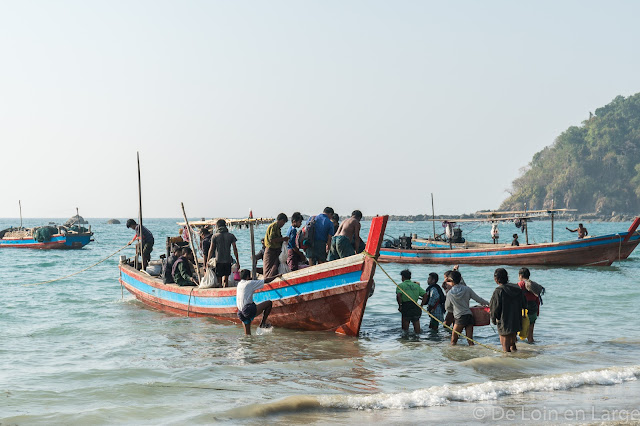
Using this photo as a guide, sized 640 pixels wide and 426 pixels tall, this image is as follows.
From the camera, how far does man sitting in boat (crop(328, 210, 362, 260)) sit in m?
12.8

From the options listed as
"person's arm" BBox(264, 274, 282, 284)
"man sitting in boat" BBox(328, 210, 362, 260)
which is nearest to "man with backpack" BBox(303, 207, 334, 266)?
"man sitting in boat" BBox(328, 210, 362, 260)

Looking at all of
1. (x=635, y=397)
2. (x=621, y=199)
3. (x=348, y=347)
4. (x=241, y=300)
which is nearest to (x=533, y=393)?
(x=635, y=397)

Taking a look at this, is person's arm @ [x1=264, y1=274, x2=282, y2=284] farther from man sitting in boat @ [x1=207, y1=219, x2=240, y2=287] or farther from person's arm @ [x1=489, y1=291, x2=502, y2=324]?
person's arm @ [x1=489, y1=291, x2=502, y2=324]

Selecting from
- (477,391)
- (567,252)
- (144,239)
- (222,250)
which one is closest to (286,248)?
(222,250)

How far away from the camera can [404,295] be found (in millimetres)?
12664

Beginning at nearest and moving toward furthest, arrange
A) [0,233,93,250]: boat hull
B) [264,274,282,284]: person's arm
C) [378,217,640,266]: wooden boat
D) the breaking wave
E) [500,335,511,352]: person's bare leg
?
the breaking wave
[500,335,511,352]: person's bare leg
[264,274,282,284]: person's arm
[378,217,640,266]: wooden boat
[0,233,93,250]: boat hull

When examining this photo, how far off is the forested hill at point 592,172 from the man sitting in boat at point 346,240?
15964cm

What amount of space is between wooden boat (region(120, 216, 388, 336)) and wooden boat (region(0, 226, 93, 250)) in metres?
41.8

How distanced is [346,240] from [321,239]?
2.37ft

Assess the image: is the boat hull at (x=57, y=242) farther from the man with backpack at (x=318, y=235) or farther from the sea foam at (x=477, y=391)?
the sea foam at (x=477, y=391)

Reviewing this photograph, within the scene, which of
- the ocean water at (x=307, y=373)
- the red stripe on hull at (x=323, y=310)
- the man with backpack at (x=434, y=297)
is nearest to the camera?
the ocean water at (x=307, y=373)

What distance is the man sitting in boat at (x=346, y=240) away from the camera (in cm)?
1283

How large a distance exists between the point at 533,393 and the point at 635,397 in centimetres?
128

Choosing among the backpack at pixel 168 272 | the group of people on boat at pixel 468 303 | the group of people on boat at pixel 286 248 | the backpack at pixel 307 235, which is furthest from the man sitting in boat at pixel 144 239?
the group of people on boat at pixel 468 303
